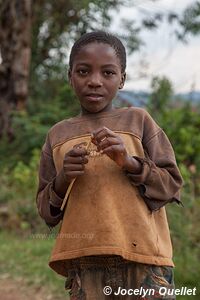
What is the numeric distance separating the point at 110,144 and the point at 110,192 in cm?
18

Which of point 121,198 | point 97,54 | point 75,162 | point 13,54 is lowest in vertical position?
point 121,198

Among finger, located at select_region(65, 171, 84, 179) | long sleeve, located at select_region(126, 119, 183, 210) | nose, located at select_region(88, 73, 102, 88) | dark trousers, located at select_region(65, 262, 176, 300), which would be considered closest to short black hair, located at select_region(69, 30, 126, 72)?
nose, located at select_region(88, 73, 102, 88)

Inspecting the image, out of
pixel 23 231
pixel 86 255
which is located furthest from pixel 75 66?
pixel 23 231

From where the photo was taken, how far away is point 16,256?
17.0ft

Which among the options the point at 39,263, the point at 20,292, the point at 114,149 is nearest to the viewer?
the point at 114,149

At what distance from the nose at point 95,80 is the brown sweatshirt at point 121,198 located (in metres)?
0.11

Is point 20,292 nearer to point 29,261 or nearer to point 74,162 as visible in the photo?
point 29,261

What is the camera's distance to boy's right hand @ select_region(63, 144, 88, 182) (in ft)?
5.62

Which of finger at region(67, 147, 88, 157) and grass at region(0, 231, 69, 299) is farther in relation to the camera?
grass at region(0, 231, 69, 299)

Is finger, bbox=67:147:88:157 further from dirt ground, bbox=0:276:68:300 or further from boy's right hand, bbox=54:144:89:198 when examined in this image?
dirt ground, bbox=0:276:68:300

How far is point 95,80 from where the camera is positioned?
1.79 meters

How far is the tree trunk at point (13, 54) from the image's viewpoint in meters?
9.60

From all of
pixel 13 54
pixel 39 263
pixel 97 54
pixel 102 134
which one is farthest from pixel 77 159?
pixel 13 54

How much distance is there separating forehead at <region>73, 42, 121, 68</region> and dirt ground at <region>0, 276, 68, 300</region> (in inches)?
104
